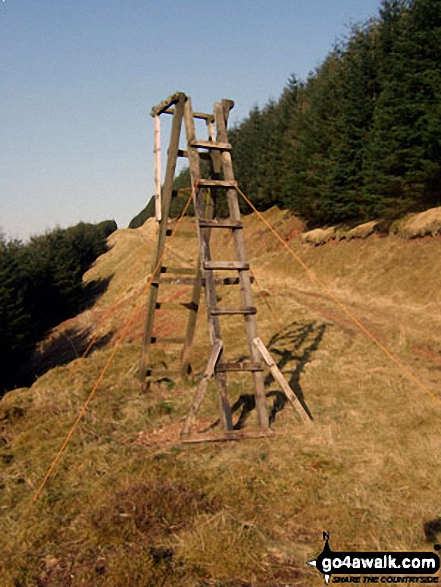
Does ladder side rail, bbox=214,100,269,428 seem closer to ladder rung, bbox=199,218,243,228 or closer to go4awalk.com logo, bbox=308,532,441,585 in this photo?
ladder rung, bbox=199,218,243,228

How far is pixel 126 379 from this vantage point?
11.1 m

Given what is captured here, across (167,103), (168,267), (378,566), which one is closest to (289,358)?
(168,267)

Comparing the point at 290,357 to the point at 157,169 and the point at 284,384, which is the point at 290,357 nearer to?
the point at 284,384

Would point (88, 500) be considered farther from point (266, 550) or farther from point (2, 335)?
point (2, 335)

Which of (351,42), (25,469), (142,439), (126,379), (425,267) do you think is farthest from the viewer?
(351,42)

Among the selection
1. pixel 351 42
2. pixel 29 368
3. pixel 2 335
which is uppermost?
pixel 351 42

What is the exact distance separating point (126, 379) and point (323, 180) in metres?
27.2

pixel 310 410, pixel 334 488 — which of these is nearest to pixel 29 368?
pixel 310 410

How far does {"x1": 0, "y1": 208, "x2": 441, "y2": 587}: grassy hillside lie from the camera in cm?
430

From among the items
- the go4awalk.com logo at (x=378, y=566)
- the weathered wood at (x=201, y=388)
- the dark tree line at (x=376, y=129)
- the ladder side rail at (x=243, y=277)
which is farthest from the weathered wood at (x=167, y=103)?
the dark tree line at (x=376, y=129)

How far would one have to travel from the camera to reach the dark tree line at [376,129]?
2245 cm

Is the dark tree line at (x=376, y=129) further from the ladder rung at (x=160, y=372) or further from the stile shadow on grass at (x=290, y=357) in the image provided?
the ladder rung at (x=160, y=372)

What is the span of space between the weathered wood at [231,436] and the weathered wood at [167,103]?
22.5 feet

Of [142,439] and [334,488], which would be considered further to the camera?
[142,439]
